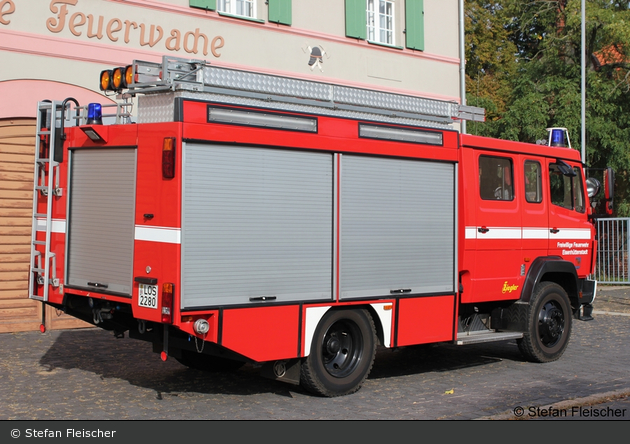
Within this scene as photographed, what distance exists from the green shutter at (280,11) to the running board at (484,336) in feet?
23.5

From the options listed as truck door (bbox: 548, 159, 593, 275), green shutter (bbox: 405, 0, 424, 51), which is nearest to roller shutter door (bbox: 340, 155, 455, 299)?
truck door (bbox: 548, 159, 593, 275)

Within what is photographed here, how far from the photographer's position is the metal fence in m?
21.3

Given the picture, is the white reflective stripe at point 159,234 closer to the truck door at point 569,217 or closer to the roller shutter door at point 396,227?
the roller shutter door at point 396,227

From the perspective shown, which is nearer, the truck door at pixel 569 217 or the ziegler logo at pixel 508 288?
the ziegler logo at pixel 508 288

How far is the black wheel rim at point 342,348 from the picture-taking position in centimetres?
784

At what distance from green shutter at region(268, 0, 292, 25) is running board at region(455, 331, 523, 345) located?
23.5ft

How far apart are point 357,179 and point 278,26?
6977 mm

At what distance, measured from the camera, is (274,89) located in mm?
7492

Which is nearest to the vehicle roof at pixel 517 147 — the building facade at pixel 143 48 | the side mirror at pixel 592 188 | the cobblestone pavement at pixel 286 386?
the side mirror at pixel 592 188

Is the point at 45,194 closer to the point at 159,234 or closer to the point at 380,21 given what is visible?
the point at 159,234

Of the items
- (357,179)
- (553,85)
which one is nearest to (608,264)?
(553,85)

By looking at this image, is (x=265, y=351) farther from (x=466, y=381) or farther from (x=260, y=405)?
(x=466, y=381)

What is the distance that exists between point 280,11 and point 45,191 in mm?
7384

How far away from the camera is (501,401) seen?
25.4 feet
